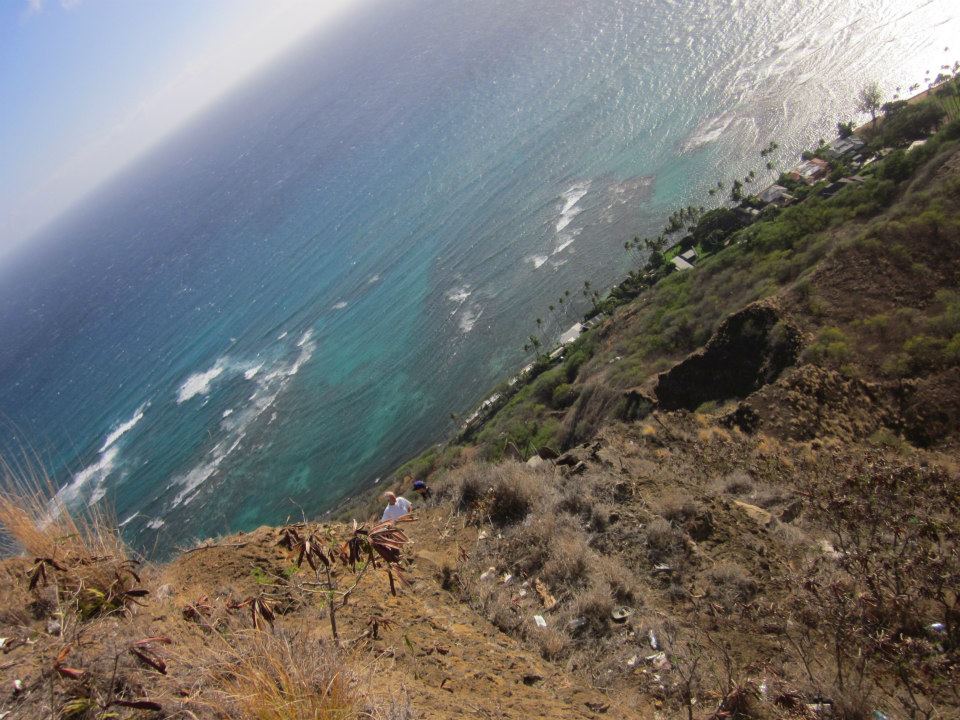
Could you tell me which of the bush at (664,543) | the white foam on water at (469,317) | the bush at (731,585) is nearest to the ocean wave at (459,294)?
the white foam on water at (469,317)

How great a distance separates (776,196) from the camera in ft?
167

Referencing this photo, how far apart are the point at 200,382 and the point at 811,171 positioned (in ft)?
208

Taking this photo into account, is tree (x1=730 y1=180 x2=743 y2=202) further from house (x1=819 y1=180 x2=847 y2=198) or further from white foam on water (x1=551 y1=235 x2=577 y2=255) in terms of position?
white foam on water (x1=551 y1=235 x2=577 y2=255)

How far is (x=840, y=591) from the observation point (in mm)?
5398

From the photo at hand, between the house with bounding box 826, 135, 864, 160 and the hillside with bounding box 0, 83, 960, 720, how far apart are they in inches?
1793

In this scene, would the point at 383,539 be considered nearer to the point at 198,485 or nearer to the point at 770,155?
the point at 198,485

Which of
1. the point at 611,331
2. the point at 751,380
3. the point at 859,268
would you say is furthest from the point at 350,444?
the point at 859,268

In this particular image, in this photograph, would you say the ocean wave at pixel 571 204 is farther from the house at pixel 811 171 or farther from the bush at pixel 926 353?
the bush at pixel 926 353

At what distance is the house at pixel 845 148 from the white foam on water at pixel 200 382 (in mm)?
63718

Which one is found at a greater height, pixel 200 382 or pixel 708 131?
pixel 200 382

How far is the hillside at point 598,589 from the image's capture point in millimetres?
3182

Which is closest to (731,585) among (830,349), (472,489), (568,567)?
(568,567)

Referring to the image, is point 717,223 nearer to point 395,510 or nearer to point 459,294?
point 459,294

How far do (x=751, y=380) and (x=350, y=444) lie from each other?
3492 centimetres
